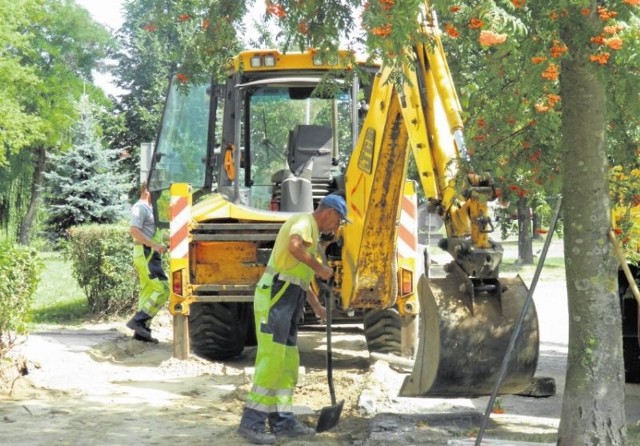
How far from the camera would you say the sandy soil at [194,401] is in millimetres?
7691

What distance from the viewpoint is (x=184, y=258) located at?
37.3 ft

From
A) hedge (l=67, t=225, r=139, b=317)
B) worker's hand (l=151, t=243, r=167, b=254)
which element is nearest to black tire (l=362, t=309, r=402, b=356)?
worker's hand (l=151, t=243, r=167, b=254)

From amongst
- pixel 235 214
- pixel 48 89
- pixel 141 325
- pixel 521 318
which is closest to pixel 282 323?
pixel 521 318

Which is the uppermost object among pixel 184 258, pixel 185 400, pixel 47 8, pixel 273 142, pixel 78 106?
pixel 47 8

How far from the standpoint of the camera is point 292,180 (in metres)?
11.7

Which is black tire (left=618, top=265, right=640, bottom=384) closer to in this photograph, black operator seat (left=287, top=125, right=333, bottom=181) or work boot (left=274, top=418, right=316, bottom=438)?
work boot (left=274, top=418, right=316, bottom=438)

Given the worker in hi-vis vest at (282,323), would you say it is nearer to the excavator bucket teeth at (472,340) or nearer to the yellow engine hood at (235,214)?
the excavator bucket teeth at (472,340)

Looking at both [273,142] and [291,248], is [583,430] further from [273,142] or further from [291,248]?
[273,142]

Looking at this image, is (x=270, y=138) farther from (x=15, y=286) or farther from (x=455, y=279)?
(x=455, y=279)

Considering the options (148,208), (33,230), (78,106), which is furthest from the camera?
(33,230)

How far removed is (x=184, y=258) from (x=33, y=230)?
35.9 metres

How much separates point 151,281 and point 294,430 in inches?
214

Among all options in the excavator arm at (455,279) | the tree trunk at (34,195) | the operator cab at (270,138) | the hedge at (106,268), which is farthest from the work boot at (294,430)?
the tree trunk at (34,195)

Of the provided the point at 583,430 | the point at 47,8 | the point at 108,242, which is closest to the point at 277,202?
the point at 108,242
